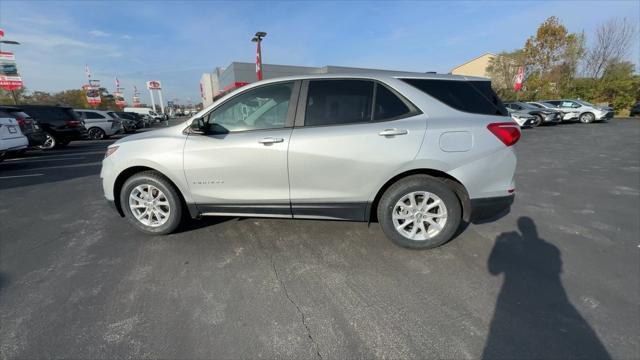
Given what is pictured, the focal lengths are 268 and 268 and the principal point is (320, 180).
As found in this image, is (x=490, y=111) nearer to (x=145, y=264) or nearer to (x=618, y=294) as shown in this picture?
(x=618, y=294)

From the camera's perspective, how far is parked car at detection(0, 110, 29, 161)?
6.63 metres

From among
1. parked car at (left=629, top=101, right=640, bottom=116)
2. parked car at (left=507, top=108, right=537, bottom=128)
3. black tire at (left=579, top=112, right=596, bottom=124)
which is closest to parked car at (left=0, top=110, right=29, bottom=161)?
parked car at (left=507, top=108, right=537, bottom=128)

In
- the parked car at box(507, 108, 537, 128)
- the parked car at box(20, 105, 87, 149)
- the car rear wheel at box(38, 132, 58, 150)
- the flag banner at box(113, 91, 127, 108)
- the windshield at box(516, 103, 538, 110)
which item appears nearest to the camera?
the parked car at box(20, 105, 87, 149)

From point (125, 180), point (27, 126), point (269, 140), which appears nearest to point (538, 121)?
point (269, 140)

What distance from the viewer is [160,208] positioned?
3.21m

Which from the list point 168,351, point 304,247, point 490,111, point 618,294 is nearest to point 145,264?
point 168,351

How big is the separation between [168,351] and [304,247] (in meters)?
1.53

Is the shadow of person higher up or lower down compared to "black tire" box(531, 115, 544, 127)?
lower down

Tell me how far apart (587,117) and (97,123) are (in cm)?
2973

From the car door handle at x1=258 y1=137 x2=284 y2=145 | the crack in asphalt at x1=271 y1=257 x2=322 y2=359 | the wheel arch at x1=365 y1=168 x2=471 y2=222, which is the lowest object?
the crack in asphalt at x1=271 y1=257 x2=322 y2=359

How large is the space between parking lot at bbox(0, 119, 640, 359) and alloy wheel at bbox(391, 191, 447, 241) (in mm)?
220

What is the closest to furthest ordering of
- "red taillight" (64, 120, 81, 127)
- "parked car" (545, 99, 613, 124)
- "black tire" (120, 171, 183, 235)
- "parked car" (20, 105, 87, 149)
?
"black tire" (120, 171, 183, 235) → "parked car" (20, 105, 87, 149) → "red taillight" (64, 120, 81, 127) → "parked car" (545, 99, 613, 124)

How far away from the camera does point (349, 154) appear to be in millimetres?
2664

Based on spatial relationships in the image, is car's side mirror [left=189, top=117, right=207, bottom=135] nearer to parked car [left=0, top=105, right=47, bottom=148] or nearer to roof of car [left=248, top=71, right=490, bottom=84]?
roof of car [left=248, top=71, right=490, bottom=84]
